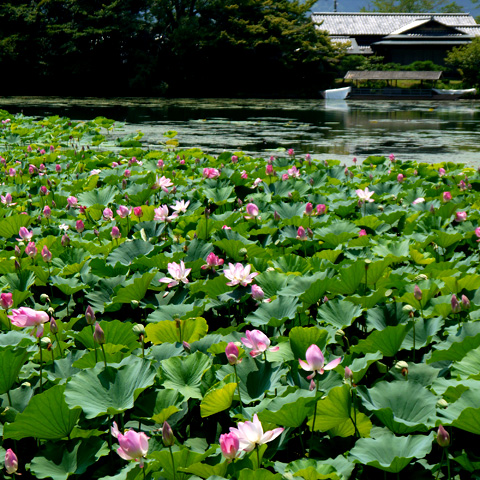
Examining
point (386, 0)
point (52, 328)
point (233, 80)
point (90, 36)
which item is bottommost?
point (52, 328)

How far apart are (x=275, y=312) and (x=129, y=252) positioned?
81 centimetres

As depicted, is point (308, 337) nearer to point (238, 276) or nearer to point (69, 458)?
Answer: point (238, 276)

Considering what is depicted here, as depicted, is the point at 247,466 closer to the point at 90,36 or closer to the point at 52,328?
the point at 52,328

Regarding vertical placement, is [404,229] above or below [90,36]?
below

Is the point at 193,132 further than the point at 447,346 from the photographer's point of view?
Yes

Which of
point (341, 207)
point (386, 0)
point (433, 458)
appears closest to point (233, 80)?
point (341, 207)

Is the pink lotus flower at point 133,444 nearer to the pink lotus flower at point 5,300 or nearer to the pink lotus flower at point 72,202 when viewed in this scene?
the pink lotus flower at point 5,300

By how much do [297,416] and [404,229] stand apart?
5.68ft

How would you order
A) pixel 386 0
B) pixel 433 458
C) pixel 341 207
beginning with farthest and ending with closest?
1. pixel 386 0
2. pixel 341 207
3. pixel 433 458

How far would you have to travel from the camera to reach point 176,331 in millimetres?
1616

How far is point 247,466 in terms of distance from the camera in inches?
44.3

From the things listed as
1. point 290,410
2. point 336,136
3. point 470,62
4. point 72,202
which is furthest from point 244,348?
point 470,62

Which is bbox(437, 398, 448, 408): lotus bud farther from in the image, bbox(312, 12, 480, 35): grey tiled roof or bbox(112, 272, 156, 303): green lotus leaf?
bbox(312, 12, 480, 35): grey tiled roof

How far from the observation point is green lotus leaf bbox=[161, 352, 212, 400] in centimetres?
141
